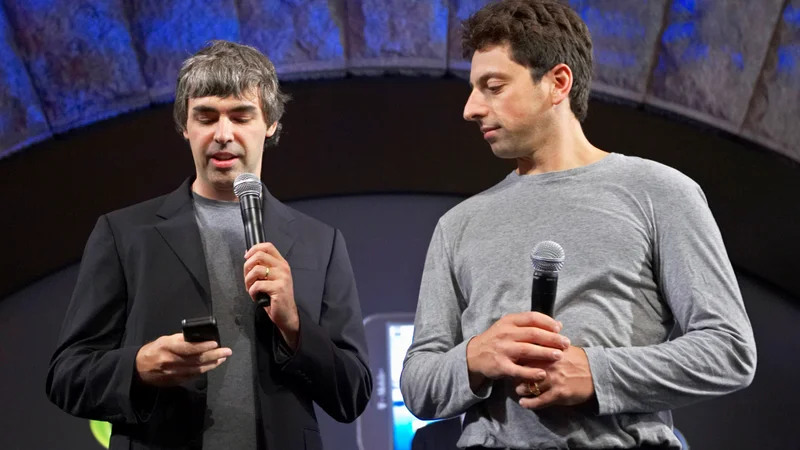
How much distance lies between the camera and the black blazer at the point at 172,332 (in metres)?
1.54

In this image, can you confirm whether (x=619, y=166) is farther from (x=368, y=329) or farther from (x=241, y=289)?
(x=368, y=329)

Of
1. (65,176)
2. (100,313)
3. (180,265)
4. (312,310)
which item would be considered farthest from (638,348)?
(65,176)

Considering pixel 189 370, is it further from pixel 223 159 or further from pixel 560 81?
pixel 560 81

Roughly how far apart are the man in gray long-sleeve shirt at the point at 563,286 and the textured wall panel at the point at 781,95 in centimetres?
115

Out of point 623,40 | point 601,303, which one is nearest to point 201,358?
point 601,303

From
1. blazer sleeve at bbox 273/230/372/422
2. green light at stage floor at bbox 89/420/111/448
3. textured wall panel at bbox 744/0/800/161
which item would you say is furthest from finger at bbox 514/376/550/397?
green light at stage floor at bbox 89/420/111/448

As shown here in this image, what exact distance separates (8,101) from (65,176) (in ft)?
0.92

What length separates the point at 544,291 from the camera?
1.25 meters

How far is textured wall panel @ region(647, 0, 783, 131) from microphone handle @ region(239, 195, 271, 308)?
1.62 m

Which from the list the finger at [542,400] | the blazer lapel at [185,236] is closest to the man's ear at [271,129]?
the blazer lapel at [185,236]

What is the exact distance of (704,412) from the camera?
2814 millimetres

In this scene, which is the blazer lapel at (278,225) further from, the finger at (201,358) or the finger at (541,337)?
the finger at (541,337)

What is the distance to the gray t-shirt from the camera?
1578 mm

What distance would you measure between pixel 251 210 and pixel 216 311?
260 millimetres
